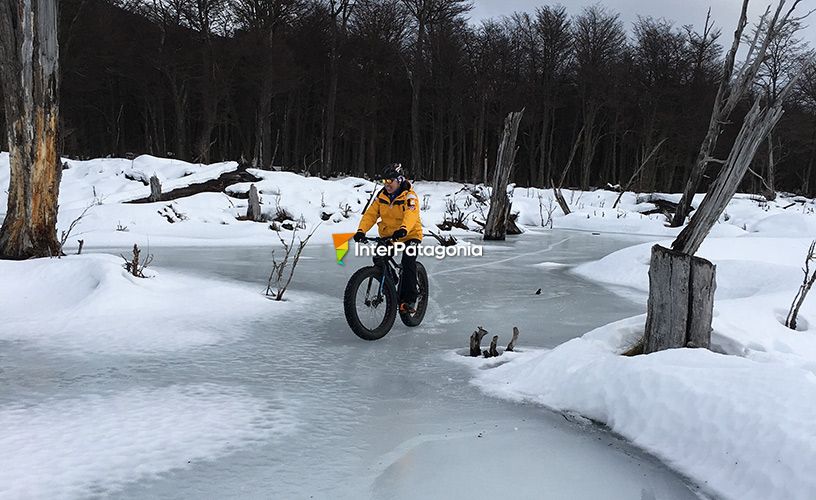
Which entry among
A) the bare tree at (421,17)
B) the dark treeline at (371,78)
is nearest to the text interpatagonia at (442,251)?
the dark treeline at (371,78)

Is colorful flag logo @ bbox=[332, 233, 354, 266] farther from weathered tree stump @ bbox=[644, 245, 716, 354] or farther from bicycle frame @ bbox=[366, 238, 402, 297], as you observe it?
weathered tree stump @ bbox=[644, 245, 716, 354]

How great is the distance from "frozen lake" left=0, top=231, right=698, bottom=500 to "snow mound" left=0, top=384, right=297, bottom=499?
0.11 metres

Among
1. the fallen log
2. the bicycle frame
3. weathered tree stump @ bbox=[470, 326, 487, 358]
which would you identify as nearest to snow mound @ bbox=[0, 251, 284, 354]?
the bicycle frame

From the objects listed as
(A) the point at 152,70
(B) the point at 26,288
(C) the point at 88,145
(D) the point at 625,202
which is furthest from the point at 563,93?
(B) the point at 26,288

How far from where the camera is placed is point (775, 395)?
314 cm

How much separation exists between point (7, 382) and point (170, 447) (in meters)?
1.79

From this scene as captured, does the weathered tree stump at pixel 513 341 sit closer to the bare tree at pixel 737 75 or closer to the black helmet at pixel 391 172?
the black helmet at pixel 391 172

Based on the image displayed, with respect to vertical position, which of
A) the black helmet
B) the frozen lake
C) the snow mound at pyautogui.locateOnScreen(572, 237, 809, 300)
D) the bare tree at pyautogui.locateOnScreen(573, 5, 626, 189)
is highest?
the bare tree at pyautogui.locateOnScreen(573, 5, 626, 189)

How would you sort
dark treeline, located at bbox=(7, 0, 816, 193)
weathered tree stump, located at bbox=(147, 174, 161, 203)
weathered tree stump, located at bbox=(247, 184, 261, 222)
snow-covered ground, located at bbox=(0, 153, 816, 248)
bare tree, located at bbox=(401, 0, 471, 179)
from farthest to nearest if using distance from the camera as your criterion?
bare tree, located at bbox=(401, 0, 471, 179), dark treeline, located at bbox=(7, 0, 816, 193), weathered tree stump, located at bbox=(247, 184, 261, 222), weathered tree stump, located at bbox=(147, 174, 161, 203), snow-covered ground, located at bbox=(0, 153, 816, 248)

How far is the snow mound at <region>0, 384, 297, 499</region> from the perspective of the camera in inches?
110

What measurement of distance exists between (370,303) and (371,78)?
3126 cm

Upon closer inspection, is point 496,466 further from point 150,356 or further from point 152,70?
point 152,70

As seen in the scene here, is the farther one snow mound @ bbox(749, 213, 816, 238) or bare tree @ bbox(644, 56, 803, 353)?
snow mound @ bbox(749, 213, 816, 238)

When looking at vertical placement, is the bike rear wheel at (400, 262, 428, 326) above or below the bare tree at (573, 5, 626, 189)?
below
